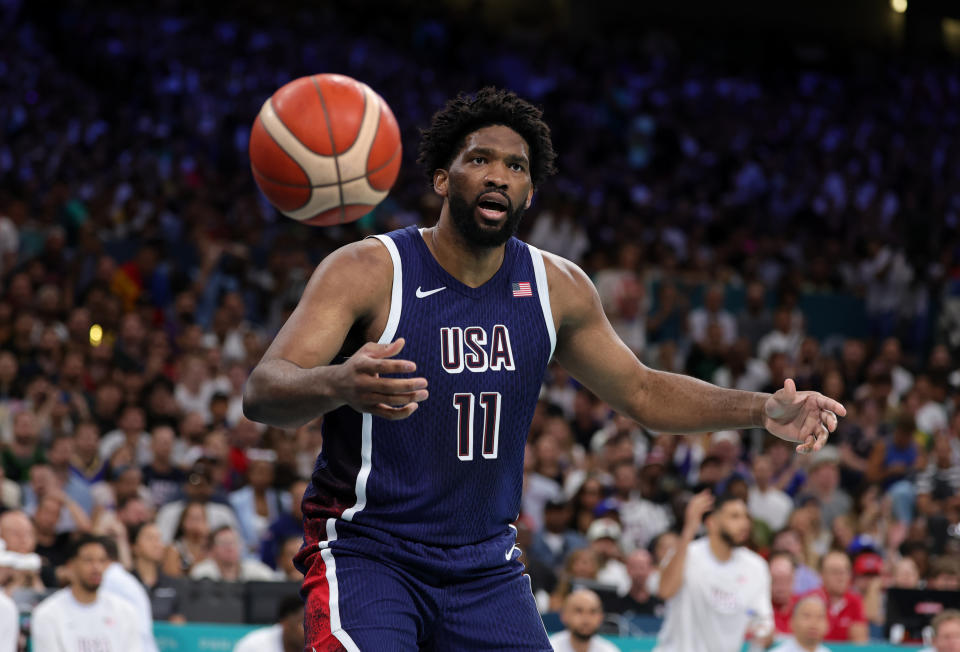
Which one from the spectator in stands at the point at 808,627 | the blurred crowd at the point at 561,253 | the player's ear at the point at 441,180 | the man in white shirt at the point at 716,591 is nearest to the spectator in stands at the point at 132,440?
the blurred crowd at the point at 561,253

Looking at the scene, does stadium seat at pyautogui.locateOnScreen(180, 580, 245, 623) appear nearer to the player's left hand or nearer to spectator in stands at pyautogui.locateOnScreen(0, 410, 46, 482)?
spectator in stands at pyautogui.locateOnScreen(0, 410, 46, 482)

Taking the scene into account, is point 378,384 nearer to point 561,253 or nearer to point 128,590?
point 128,590

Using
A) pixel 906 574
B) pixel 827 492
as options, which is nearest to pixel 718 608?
pixel 906 574

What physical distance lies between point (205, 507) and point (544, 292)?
628cm

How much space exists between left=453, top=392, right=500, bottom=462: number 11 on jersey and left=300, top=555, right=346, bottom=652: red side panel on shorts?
1.54 ft

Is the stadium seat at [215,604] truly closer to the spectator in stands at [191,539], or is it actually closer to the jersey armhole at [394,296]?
the spectator in stands at [191,539]

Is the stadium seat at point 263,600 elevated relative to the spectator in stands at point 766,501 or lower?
lower

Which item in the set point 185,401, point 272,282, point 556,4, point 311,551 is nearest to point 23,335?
point 185,401

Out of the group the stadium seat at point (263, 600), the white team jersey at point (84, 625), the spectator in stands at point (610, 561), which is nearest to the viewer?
the white team jersey at point (84, 625)

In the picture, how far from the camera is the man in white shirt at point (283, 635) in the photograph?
777cm

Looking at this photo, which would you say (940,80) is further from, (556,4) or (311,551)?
(311,551)

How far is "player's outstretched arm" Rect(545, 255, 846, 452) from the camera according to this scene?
382 cm

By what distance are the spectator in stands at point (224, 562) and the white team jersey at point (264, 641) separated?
3.03ft

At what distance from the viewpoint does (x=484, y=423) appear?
3545mm
